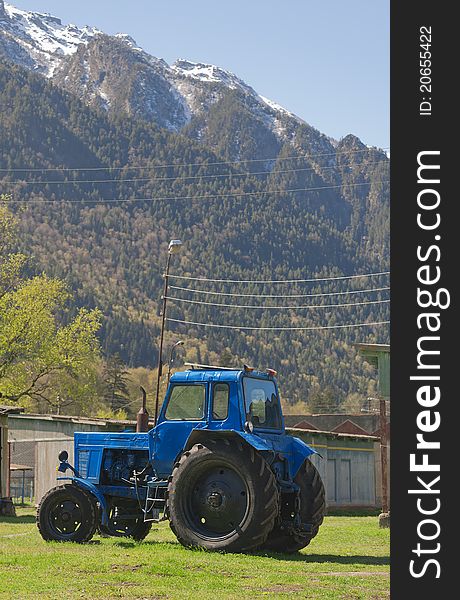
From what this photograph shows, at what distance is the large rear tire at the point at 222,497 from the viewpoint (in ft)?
56.9

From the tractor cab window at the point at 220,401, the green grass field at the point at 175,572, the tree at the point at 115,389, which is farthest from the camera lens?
the tree at the point at 115,389

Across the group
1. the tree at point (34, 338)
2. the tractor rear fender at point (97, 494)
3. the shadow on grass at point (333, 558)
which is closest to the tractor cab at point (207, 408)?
the tractor rear fender at point (97, 494)

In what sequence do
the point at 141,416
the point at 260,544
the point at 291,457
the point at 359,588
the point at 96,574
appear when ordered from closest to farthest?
the point at 359,588 → the point at 96,574 → the point at 260,544 → the point at 291,457 → the point at 141,416

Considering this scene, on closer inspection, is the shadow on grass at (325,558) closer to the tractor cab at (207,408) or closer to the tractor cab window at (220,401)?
the tractor cab at (207,408)

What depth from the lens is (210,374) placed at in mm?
19266

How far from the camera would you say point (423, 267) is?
581cm

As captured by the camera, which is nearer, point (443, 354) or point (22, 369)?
point (443, 354)

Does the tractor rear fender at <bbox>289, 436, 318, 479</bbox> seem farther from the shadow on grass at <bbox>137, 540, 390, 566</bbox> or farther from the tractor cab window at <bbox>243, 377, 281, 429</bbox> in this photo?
the shadow on grass at <bbox>137, 540, 390, 566</bbox>

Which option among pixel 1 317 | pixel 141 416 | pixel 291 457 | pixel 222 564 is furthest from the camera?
pixel 1 317

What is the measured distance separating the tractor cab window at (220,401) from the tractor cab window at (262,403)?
35 centimetres

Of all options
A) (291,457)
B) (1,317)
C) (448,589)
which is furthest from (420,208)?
(1,317)

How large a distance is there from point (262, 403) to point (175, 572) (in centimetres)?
544

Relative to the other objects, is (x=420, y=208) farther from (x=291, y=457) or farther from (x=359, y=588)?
(x=291, y=457)

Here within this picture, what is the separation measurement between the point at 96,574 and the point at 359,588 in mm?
3500
